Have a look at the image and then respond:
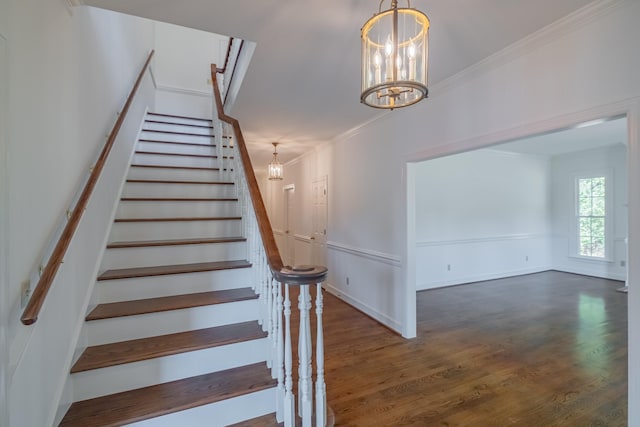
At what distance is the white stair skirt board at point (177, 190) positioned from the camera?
2876 mm

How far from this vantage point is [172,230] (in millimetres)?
2617

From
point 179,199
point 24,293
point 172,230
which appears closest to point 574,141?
point 179,199

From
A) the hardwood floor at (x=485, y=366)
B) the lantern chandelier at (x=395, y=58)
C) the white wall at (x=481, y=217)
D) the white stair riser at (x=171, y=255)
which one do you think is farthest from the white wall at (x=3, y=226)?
the white wall at (x=481, y=217)

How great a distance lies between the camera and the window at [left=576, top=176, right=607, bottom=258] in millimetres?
5816

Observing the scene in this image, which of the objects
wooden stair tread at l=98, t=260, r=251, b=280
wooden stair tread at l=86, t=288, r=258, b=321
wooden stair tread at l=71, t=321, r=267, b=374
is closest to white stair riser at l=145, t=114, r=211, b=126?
wooden stair tread at l=98, t=260, r=251, b=280

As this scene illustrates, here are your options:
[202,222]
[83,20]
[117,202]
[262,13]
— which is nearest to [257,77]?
[262,13]

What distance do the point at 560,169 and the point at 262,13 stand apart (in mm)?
7543

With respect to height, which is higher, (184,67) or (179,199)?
(184,67)

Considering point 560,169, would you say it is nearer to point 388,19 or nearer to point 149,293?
point 388,19

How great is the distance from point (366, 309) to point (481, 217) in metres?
3.43

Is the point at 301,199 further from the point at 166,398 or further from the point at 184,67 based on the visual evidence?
the point at 166,398

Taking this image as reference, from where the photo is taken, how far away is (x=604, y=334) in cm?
318

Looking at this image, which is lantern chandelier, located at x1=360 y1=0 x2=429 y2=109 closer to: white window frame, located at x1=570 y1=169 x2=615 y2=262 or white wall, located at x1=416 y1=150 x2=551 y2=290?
white wall, located at x1=416 y1=150 x2=551 y2=290

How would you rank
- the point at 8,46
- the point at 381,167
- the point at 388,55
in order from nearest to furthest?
the point at 8,46 < the point at 388,55 < the point at 381,167
